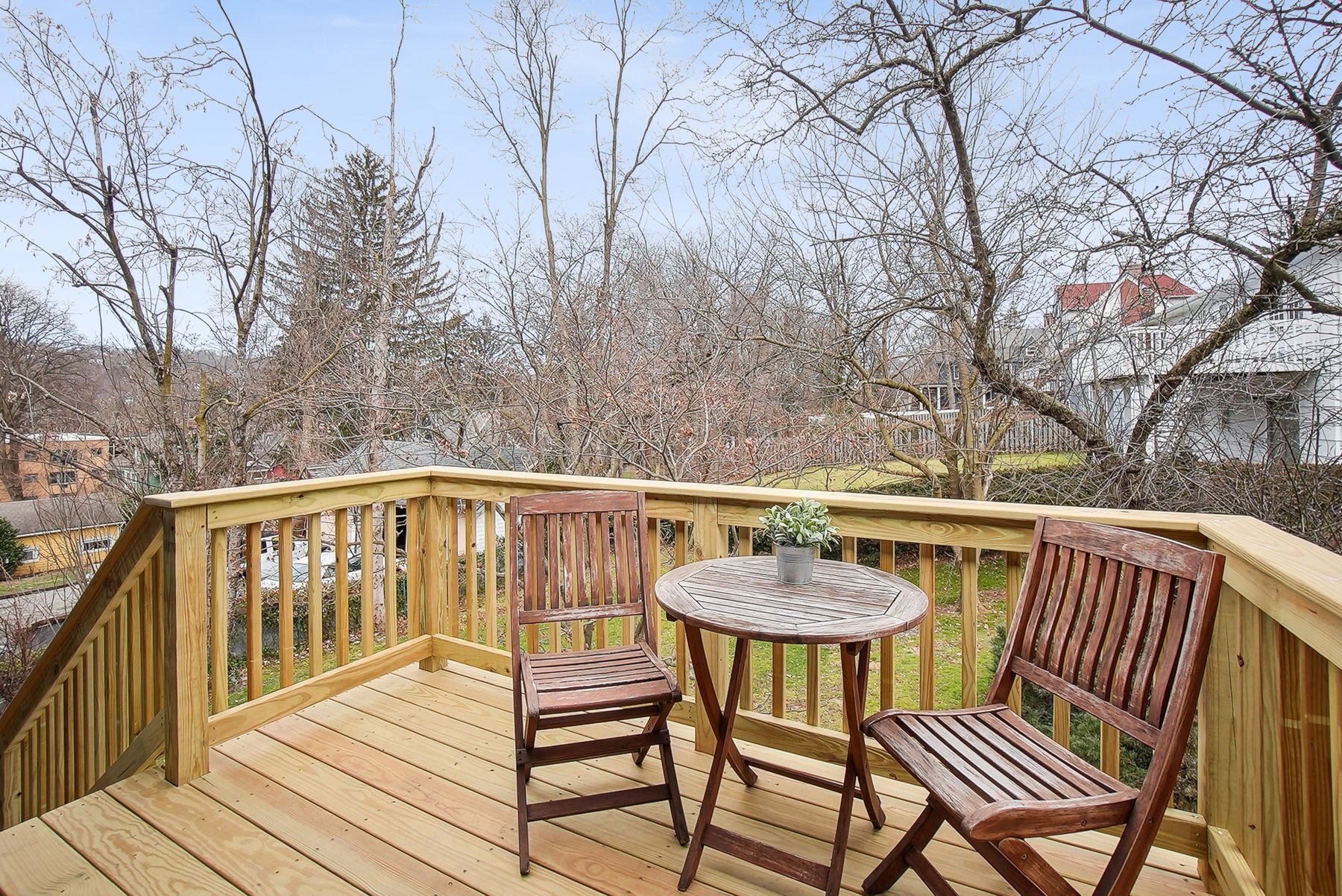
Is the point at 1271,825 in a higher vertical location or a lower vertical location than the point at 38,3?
lower

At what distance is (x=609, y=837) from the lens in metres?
2.02

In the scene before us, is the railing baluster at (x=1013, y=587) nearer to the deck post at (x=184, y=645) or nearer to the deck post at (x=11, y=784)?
the deck post at (x=184, y=645)

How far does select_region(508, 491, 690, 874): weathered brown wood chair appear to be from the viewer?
198cm

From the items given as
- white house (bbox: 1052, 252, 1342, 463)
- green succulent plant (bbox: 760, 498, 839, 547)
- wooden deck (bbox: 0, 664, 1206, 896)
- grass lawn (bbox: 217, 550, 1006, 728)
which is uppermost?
white house (bbox: 1052, 252, 1342, 463)

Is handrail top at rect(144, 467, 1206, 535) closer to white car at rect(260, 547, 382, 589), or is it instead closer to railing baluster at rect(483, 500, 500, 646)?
railing baluster at rect(483, 500, 500, 646)

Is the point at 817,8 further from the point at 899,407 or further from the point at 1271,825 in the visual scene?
the point at 1271,825

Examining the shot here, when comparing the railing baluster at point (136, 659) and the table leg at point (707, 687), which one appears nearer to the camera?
the table leg at point (707, 687)

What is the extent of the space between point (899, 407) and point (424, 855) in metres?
5.78

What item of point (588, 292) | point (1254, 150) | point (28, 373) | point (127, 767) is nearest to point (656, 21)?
point (588, 292)

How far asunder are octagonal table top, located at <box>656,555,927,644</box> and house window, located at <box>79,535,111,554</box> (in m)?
7.36

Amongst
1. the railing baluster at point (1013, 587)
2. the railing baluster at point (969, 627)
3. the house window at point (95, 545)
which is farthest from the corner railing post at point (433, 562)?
the house window at point (95, 545)

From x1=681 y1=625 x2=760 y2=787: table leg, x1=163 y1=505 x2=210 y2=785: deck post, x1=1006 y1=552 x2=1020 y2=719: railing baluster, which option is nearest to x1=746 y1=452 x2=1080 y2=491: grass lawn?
x1=1006 y1=552 x2=1020 y2=719: railing baluster

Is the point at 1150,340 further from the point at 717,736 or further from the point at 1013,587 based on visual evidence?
the point at 717,736

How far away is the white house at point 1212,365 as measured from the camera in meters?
3.45
